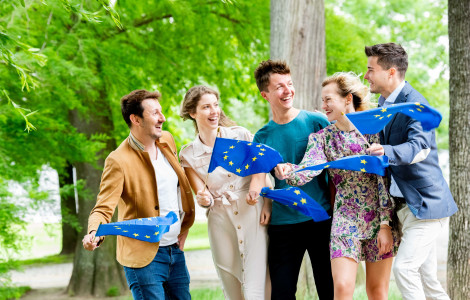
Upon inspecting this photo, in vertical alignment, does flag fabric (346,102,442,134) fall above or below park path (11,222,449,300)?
above

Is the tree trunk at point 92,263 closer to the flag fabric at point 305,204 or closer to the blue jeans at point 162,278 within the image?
the blue jeans at point 162,278

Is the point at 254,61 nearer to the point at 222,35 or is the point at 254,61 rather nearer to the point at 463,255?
the point at 222,35

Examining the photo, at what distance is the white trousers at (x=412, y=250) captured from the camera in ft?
12.4

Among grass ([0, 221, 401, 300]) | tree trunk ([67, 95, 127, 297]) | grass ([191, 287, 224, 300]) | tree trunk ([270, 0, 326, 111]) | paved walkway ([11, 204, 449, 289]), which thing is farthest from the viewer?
paved walkway ([11, 204, 449, 289])

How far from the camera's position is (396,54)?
13.1 ft

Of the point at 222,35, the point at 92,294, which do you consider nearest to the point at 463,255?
the point at 222,35

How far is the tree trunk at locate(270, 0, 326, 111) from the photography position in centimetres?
779

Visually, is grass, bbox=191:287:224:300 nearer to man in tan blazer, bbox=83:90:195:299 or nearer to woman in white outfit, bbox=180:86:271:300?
woman in white outfit, bbox=180:86:271:300

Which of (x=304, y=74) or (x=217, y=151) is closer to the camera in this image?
(x=217, y=151)

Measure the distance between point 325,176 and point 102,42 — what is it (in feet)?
21.2

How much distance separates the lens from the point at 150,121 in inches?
164

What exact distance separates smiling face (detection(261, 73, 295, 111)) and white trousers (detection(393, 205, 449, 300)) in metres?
1.08

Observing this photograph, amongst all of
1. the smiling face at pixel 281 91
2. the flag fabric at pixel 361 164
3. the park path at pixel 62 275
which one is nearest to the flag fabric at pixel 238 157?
the smiling face at pixel 281 91

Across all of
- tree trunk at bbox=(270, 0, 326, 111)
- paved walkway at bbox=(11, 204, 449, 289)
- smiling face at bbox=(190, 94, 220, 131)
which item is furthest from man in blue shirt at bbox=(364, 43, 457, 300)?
paved walkway at bbox=(11, 204, 449, 289)
